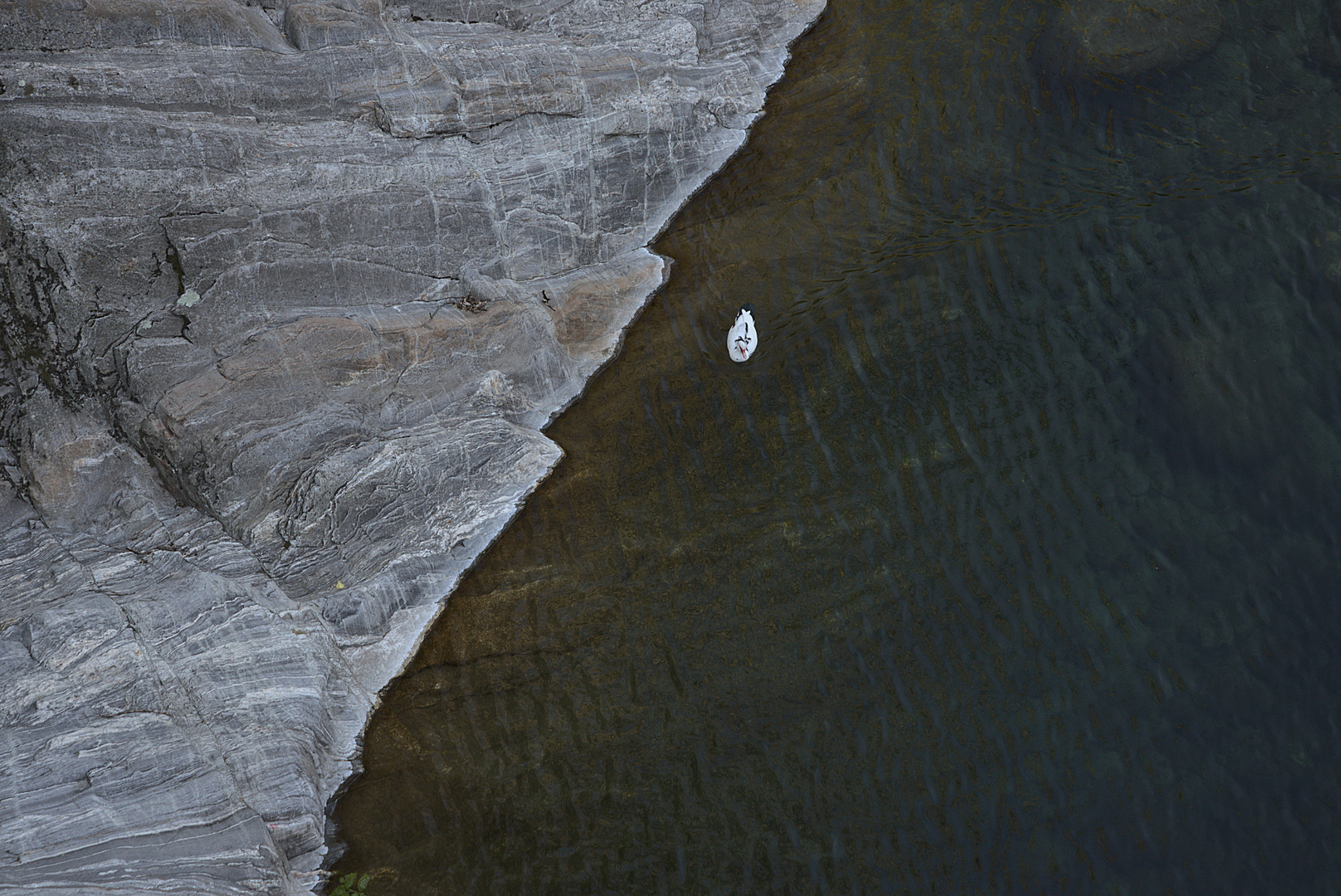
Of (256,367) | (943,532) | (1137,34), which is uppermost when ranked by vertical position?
(1137,34)

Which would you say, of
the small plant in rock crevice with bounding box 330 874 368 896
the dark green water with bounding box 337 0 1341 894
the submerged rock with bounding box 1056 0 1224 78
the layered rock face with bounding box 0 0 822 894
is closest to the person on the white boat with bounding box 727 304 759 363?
the dark green water with bounding box 337 0 1341 894

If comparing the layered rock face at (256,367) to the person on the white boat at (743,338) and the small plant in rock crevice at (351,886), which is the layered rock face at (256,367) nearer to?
the small plant in rock crevice at (351,886)

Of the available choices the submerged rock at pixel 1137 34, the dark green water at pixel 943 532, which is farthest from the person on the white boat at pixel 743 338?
the submerged rock at pixel 1137 34

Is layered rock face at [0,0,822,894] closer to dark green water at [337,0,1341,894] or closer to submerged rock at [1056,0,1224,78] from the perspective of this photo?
dark green water at [337,0,1341,894]

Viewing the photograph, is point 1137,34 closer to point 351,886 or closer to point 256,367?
point 256,367

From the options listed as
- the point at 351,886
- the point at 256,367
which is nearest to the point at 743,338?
the point at 256,367

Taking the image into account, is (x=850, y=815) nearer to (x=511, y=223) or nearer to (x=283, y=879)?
(x=283, y=879)

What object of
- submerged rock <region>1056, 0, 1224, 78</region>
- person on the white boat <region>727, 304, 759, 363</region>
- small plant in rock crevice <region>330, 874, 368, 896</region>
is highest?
submerged rock <region>1056, 0, 1224, 78</region>

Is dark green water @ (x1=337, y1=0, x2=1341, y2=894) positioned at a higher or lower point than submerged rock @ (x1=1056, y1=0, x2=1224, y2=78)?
lower
